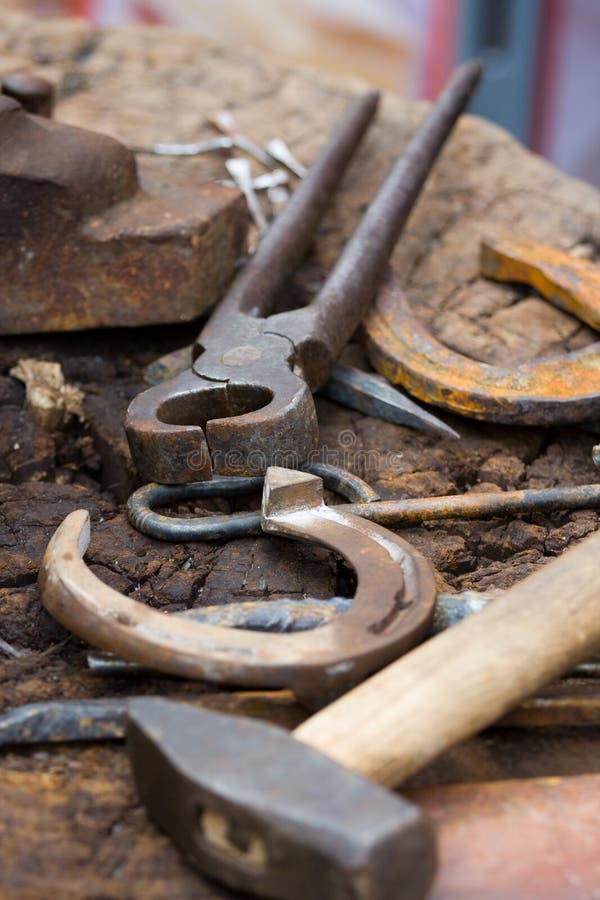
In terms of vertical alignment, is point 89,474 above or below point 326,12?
below

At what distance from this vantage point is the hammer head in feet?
3.78

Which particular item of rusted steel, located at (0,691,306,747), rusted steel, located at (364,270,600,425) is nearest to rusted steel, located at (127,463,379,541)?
rusted steel, located at (364,270,600,425)

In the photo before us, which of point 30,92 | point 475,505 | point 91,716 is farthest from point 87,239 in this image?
point 91,716

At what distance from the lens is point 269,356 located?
7.32 feet

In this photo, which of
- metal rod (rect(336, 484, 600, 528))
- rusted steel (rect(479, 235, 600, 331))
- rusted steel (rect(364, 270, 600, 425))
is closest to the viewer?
metal rod (rect(336, 484, 600, 528))

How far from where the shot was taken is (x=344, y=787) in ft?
4.00

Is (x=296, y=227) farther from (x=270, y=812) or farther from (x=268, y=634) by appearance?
(x=270, y=812)

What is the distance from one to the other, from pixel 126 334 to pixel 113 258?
278mm

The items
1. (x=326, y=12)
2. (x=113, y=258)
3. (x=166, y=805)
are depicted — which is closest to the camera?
(x=166, y=805)

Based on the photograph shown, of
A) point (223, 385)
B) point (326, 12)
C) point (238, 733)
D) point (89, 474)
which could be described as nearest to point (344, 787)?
point (238, 733)

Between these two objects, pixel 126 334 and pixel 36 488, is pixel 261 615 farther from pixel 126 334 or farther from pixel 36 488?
pixel 126 334

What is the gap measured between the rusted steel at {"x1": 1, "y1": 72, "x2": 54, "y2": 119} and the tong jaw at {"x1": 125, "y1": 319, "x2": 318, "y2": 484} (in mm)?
1173

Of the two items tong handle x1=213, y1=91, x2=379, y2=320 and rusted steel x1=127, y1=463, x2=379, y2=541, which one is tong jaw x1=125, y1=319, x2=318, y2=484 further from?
tong handle x1=213, y1=91, x2=379, y2=320

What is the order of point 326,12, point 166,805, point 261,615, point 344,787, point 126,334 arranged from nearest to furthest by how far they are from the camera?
point 344,787, point 166,805, point 261,615, point 126,334, point 326,12
